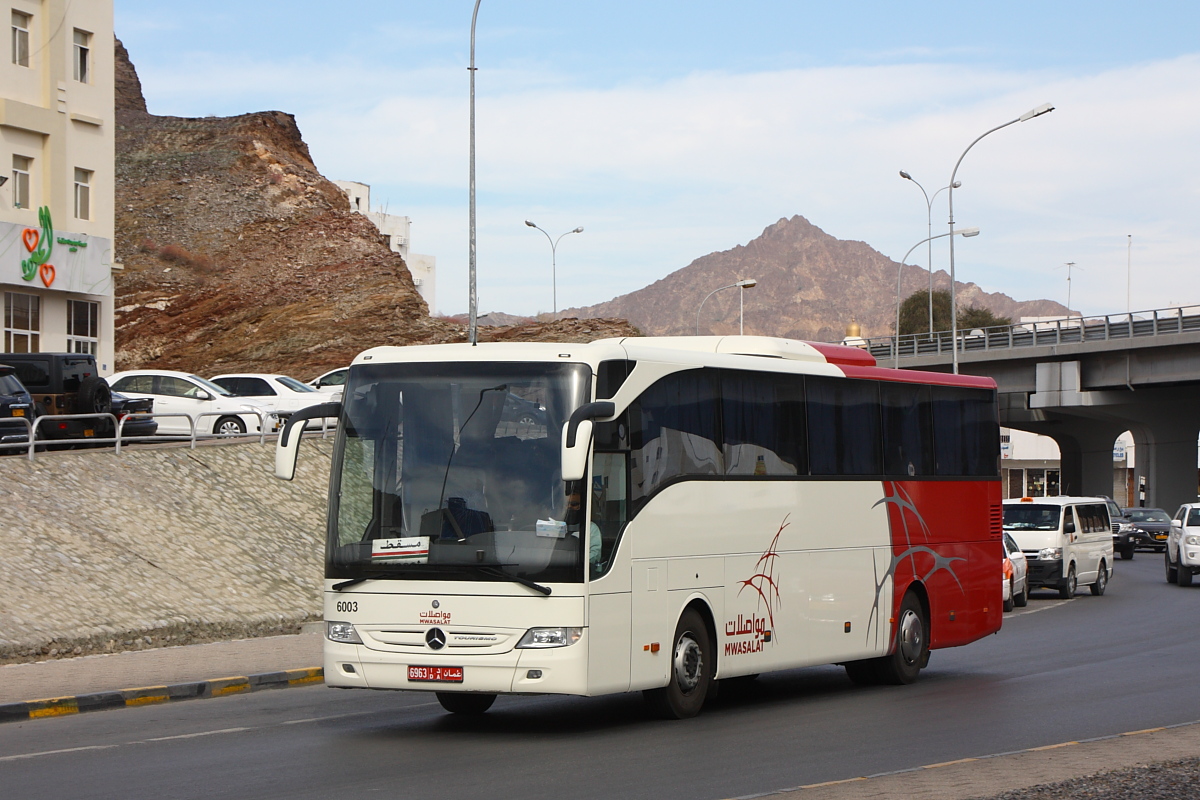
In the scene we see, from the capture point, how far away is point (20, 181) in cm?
3900

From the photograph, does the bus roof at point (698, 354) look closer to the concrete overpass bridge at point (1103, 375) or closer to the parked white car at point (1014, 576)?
the parked white car at point (1014, 576)

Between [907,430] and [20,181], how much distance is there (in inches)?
1203

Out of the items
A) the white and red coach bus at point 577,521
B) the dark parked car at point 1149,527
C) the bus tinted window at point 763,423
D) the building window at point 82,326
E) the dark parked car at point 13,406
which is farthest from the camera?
the dark parked car at point 1149,527

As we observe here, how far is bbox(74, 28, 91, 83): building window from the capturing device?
41.3m

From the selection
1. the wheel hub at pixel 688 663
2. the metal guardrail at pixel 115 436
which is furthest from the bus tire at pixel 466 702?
the metal guardrail at pixel 115 436

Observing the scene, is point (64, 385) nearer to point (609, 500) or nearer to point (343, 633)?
point (343, 633)

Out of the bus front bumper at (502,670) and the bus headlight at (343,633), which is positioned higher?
the bus headlight at (343,633)

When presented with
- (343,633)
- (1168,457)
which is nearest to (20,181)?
(343,633)

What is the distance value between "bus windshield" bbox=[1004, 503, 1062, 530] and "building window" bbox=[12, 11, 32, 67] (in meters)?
27.9

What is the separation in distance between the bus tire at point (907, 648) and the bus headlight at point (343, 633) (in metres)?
6.50

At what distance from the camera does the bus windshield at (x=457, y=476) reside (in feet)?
36.3

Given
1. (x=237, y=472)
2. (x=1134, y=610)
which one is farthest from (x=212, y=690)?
(x=1134, y=610)

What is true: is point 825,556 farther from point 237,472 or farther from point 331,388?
point 331,388

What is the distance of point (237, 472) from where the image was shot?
90.1 ft
